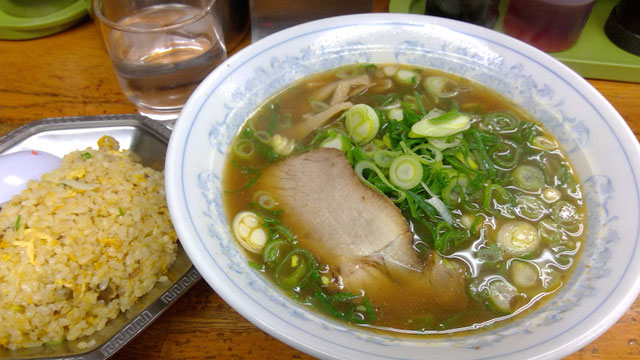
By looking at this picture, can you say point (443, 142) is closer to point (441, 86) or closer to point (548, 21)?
point (441, 86)

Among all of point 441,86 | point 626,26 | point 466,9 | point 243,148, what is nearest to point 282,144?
point 243,148

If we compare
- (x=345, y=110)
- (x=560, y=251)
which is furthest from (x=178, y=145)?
(x=560, y=251)

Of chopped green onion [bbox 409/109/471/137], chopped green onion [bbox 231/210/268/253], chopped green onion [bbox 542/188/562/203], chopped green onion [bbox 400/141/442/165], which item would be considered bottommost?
chopped green onion [bbox 231/210/268/253]

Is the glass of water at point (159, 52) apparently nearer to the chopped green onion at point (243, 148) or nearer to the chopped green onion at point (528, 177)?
the chopped green onion at point (243, 148)

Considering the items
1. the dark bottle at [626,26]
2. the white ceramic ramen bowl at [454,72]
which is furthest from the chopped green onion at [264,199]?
the dark bottle at [626,26]

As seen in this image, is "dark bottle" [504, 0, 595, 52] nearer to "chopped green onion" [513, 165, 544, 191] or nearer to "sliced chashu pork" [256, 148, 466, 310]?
"chopped green onion" [513, 165, 544, 191]

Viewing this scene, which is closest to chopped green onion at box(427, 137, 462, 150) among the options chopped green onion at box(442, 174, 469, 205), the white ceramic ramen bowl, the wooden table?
chopped green onion at box(442, 174, 469, 205)
